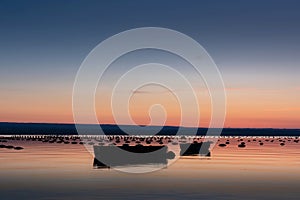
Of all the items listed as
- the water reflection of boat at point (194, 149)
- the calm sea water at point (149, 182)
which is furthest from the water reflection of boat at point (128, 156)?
the water reflection of boat at point (194, 149)

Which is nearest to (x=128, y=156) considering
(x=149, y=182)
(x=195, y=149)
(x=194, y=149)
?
(x=149, y=182)

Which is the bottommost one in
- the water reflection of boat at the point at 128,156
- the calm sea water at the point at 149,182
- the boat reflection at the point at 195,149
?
the calm sea water at the point at 149,182

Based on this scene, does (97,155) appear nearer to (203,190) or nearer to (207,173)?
(207,173)

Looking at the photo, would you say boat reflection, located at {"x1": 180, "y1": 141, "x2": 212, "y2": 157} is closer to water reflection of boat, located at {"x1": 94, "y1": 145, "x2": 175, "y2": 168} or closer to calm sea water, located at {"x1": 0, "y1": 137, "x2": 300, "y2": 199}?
water reflection of boat, located at {"x1": 94, "y1": 145, "x2": 175, "y2": 168}

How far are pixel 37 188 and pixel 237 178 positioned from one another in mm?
15819

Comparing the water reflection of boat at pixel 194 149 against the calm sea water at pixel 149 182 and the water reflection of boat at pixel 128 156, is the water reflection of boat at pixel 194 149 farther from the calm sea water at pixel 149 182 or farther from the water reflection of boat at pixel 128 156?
the calm sea water at pixel 149 182

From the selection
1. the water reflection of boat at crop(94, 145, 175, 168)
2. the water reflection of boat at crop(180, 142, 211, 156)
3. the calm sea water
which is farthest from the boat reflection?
the calm sea water

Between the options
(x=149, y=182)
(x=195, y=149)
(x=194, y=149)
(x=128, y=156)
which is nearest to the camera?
(x=149, y=182)

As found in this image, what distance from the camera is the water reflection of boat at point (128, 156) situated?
2191 inches

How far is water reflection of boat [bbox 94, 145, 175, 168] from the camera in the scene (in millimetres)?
55656

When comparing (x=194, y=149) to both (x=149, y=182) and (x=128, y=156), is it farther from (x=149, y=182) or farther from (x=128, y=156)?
(x=149, y=182)

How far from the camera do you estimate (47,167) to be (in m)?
51.4

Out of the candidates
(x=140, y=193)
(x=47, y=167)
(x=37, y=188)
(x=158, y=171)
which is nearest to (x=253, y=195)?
(x=140, y=193)

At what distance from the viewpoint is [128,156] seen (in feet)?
194
